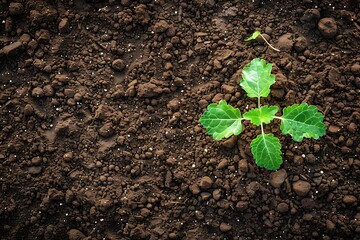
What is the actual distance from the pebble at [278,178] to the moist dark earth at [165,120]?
15 mm

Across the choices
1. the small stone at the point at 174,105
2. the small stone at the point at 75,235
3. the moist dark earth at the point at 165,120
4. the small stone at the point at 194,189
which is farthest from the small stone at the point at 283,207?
the small stone at the point at 75,235

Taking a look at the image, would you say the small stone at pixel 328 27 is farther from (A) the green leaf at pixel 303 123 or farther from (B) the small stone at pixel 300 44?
(A) the green leaf at pixel 303 123

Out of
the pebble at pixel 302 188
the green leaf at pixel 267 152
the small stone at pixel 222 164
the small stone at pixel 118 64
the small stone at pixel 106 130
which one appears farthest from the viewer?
the small stone at pixel 118 64

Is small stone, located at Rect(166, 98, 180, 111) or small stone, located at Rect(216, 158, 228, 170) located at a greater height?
small stone, located at Rect(166, 98, 180, 111)

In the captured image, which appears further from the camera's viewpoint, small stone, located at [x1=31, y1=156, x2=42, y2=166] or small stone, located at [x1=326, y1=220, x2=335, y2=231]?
small stone, located at [x1=31, y1=156, x2=42, y2=166]

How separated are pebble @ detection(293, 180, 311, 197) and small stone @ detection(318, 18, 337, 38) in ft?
3.79

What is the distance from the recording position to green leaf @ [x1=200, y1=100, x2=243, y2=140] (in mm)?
2406

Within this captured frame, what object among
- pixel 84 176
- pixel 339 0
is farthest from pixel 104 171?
pixel 339 0

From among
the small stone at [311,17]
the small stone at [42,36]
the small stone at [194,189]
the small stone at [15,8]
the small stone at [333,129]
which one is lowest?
the small stone at [194,189]

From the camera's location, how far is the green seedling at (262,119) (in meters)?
2.30

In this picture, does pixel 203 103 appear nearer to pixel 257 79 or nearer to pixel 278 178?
pixel 257 79

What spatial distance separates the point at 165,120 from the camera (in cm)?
264

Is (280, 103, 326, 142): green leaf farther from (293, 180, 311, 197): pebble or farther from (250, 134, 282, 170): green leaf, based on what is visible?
(293, 180, 311, 197): pebble

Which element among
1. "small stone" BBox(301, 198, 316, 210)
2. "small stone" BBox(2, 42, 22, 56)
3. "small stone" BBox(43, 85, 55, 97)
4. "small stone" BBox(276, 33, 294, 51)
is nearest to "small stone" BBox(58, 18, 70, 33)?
"small stone" BBox(2, 42, 22, 56)
